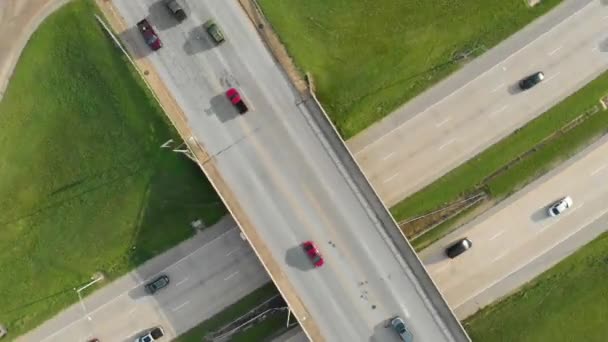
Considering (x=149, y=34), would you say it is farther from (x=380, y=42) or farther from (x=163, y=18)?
(x=380, y=42)

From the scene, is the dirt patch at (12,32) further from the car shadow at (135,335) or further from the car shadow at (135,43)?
the car shadow at (135,335)

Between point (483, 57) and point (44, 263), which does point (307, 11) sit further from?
point (44, 263)

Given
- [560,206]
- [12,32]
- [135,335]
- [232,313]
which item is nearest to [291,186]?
[232,313]

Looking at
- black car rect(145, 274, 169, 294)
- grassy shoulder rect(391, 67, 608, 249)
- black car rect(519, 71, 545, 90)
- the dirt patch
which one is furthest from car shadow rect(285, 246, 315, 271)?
the dirt patch

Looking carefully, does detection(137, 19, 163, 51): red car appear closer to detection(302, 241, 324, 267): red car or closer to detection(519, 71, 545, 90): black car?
detection(302, 241, 324, 267): red car

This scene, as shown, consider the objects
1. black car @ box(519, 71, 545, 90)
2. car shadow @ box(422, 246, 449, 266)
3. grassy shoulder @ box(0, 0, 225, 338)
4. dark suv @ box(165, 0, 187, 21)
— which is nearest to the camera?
dark suv @ box(165, 0, 187, 21)

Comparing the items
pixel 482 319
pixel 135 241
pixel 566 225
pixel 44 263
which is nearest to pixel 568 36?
pixel 566 225
